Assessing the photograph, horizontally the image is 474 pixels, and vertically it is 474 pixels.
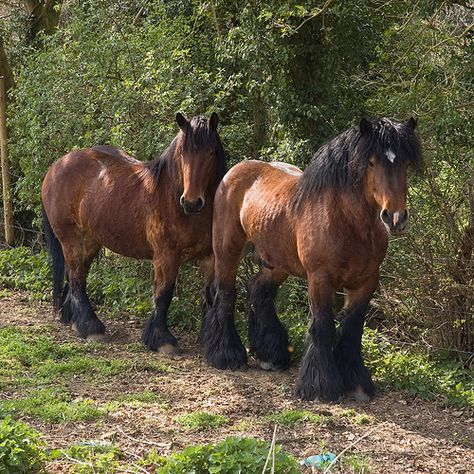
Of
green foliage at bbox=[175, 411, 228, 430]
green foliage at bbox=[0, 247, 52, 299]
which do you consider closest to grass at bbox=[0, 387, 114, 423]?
green foliage at bbox=[175, 411, 228, 430]

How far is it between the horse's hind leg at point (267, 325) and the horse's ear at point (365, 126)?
6.07 ft

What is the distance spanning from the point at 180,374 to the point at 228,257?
1103 mm

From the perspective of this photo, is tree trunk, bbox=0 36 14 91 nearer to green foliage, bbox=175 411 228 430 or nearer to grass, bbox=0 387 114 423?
grass, bbox=0 387 114 423

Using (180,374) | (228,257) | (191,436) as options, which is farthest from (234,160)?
(191,436)

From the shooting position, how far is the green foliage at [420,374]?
6.23 metres

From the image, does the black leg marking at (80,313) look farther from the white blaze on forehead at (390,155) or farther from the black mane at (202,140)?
the white blaze on forehead at (390,155)

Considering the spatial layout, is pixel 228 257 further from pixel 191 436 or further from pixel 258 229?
pixel 191 436

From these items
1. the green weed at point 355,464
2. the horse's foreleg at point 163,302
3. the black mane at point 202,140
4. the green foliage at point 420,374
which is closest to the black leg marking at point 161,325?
the horse's foreleg at point 163,302

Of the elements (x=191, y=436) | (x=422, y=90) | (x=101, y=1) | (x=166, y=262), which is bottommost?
(x=191, y=436)

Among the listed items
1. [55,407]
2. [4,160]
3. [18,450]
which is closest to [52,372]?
[55,407]

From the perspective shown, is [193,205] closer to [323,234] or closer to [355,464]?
[323,234]

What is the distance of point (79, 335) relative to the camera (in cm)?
825

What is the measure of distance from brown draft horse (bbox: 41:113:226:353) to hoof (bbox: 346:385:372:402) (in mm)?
2026

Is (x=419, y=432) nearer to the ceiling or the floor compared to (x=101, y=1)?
nearer to the floor
